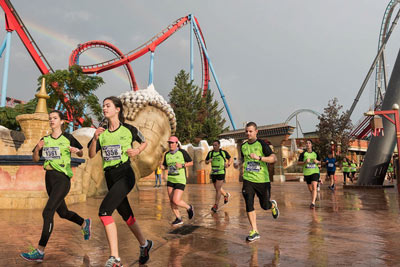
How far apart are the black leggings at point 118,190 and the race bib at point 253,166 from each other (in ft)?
6.26

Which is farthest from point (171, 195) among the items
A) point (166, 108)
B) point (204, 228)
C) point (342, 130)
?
point (342, 130)

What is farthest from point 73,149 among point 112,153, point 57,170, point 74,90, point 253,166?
point 74,90

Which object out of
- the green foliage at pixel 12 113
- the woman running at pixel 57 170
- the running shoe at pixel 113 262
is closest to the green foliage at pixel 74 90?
the green foliage at pixel 12 113

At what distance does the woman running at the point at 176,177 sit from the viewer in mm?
5570

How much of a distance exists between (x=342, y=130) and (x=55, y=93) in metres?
24.6

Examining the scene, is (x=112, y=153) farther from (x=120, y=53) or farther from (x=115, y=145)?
(x=120, y=53)

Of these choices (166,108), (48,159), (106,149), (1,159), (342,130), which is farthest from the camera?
(342,130)

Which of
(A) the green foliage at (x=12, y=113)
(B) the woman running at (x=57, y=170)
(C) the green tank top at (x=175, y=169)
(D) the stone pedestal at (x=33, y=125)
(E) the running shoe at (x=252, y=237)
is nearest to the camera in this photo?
(B) the woman running at (x=57, y=170)

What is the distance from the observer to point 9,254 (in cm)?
351

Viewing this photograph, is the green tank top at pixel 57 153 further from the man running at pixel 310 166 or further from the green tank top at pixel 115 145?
the man running at pixel 310 166

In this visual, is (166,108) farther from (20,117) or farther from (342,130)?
(342,130)

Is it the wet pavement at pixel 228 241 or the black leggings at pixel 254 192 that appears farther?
the black leggings at pixel 254 192

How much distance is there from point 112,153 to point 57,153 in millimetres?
998

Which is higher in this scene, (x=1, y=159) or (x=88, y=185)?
(x=1, y=159)
